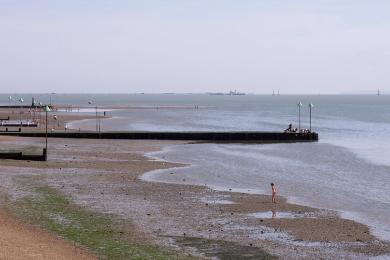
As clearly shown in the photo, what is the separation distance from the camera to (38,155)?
172 feet

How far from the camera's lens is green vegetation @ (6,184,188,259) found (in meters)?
23.2

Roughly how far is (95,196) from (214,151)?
3442cm

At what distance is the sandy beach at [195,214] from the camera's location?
2516cm

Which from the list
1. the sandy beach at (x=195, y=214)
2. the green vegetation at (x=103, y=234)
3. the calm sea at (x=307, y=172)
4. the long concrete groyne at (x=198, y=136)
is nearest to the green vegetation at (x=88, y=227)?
the green vegetation at (x=103, y=234)

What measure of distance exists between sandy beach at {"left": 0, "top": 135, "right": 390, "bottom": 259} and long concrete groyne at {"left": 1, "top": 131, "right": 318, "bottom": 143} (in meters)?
28.7

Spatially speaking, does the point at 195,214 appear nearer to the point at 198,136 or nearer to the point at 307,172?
the point at 307,172

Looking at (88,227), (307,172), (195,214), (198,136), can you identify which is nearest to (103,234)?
(88,227)

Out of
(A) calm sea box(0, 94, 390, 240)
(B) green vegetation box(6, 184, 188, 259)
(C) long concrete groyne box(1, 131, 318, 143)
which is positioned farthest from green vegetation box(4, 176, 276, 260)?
(C) long concrete groyne box(1, 131, 318, 143)

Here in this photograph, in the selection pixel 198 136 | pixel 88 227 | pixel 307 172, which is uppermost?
pixel 198 136

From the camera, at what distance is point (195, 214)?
31125mm

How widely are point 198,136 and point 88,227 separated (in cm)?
5535

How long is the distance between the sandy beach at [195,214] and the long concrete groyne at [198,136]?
28.7 metres

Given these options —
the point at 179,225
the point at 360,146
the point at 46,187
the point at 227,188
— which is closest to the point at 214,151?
the point at 360,146

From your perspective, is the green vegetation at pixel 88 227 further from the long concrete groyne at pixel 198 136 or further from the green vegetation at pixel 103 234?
the long concrete groyne at pixel 198 136
